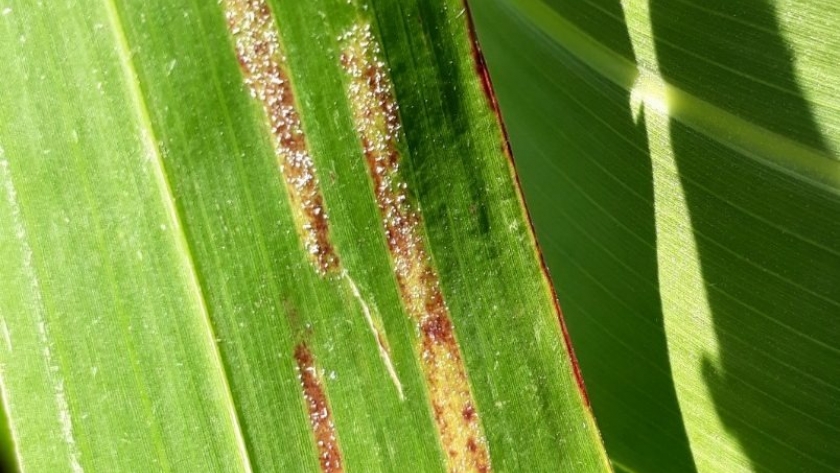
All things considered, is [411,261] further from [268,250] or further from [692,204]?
[692,204]

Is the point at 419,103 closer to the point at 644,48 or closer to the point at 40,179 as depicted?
the point at 644,48

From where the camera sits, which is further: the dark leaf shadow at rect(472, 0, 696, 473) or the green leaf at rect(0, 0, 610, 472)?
the dark leaf shadow at rect(472, 0, 696, 473)

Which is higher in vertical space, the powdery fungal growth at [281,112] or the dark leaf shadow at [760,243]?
the powdery fungal growth at [281,112]

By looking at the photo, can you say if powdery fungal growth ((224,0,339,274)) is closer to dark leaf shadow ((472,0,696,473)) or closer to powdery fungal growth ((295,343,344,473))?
powdery fungal growth ((295,343,344,473))

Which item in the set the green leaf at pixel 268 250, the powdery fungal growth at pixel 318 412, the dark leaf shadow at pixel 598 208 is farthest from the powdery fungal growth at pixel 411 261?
the dark leaf shadow at pixel 598 208

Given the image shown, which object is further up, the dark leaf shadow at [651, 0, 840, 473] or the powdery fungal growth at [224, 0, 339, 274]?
the powdery fungal growth at [224, 0, 339, 274]

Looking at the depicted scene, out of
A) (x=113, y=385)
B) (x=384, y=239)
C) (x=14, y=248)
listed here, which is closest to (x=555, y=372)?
(x=384, y=239)

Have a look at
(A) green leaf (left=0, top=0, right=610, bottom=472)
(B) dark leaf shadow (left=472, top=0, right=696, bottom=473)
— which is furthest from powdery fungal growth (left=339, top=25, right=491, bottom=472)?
(B) dark leaf shadow (left=472, top=0, right=696, bottom=473)

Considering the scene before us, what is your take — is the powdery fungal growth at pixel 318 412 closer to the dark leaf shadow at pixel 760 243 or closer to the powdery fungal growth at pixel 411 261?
the powdery fungal growth at pixel 411 261
